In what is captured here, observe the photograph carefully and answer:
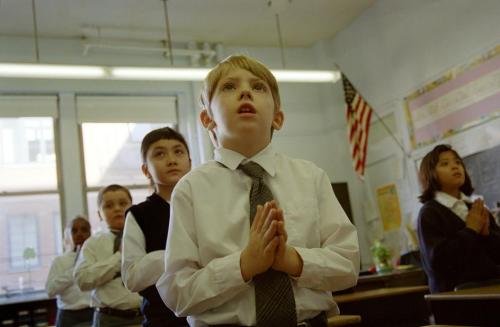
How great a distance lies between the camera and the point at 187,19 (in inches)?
264

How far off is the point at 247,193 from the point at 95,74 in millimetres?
4106

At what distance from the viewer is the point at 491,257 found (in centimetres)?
249

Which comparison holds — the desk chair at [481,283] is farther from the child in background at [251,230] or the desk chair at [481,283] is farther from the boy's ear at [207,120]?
the boy's ear at [207,120]

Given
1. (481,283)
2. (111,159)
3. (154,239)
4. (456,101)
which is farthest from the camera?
(111,159)

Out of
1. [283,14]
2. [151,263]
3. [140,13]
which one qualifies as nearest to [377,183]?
[283,14]

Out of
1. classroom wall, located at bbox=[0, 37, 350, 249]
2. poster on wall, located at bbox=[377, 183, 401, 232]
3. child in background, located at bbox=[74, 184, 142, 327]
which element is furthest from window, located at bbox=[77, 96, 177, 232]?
child in background, located at bbox=[74, 184, 142, 327]

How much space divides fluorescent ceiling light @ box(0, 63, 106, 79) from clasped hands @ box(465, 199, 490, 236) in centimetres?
349

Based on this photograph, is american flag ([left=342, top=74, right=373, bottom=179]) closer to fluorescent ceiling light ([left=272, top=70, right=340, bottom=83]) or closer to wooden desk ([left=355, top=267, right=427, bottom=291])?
fluorescent ceiling light ([left=272, top=70, right=340, bottom=83])

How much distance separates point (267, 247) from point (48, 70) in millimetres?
4264

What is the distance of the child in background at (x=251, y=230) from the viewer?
955mm

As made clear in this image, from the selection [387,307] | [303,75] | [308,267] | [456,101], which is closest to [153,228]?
[308,267]

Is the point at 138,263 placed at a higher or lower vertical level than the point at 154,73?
lower

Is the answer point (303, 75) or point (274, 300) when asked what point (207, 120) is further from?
point (303, 75)

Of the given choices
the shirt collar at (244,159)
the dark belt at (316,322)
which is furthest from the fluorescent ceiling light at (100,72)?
the dark belt at (316,322)
